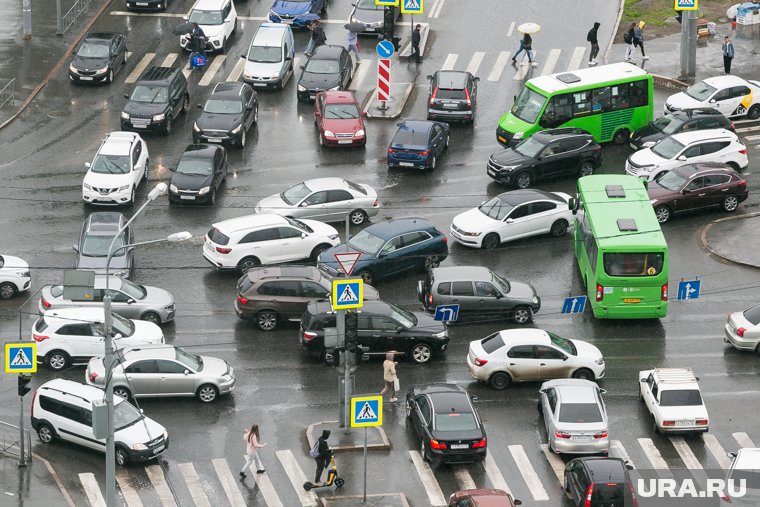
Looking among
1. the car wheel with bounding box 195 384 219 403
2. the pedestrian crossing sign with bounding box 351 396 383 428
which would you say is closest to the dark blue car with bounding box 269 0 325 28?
the car wheel with bounding box 195 384 219 403

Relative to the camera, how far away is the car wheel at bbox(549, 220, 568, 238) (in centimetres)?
5234

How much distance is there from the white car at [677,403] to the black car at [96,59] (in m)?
32.3

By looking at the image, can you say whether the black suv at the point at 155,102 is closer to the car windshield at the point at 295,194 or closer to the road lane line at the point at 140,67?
the road lane line at the point at 140,67

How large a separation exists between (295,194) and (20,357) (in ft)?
52.9

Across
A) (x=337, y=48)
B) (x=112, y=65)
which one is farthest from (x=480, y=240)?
(x=112, y=65)

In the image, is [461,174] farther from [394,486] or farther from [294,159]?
[394,486]

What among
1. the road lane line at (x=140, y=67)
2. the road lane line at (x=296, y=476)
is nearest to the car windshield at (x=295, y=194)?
the road lane line at (x=296, y=476)

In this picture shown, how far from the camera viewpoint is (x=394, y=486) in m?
39.4

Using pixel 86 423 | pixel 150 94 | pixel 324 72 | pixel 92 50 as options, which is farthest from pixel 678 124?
pixel 86 423

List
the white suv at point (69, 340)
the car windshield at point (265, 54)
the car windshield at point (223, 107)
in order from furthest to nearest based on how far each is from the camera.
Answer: the car windshield at point (265, 54) < the car windshield at point (223, 107) < the white suv at point (69, 340)

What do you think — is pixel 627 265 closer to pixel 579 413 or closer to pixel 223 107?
pixel 579 413

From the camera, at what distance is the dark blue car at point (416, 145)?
57062mm

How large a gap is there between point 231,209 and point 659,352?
1712 centimetres

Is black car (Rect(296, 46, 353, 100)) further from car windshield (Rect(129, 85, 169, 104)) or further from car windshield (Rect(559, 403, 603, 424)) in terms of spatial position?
car windshield (Rect(559, 403, 603, 424))
